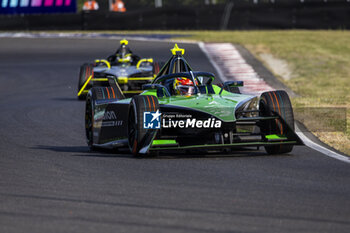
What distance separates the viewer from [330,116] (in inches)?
532

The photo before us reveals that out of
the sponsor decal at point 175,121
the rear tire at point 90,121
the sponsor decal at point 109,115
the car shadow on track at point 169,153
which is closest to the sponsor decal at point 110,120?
the sponsor decal at point 109,115

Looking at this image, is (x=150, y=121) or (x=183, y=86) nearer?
(x=150, y=121)

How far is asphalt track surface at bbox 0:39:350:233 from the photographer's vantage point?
588 cm

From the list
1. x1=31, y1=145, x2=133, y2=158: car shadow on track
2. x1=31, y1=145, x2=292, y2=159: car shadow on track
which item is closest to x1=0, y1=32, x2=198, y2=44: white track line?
x1=31, y1=145, x2=133, y2=158: car shadow on track

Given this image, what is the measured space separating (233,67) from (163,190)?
17101 millimetres

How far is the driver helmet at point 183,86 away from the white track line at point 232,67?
1776 millimetres

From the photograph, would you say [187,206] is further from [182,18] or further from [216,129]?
[182,18]

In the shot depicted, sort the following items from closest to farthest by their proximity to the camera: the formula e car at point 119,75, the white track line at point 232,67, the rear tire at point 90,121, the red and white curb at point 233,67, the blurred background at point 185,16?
the rear tire at point 90,121, the formula e car at point 119,75, the white track line at point 232,67, the red and white curb at point 233,67, the blurred background at point 185,16

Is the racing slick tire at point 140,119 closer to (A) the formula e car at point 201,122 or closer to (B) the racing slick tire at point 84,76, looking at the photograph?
(A) the formula e car at point 201,122

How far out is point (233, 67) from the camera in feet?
78.8

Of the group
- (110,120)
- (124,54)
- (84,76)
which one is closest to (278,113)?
(110,120)

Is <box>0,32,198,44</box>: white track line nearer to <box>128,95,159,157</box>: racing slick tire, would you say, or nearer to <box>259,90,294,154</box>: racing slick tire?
<box>259,90,294,154</box>: racing slick tire

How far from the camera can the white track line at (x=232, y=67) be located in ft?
63.1

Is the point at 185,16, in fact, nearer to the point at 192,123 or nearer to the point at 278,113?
the point at 278,113
